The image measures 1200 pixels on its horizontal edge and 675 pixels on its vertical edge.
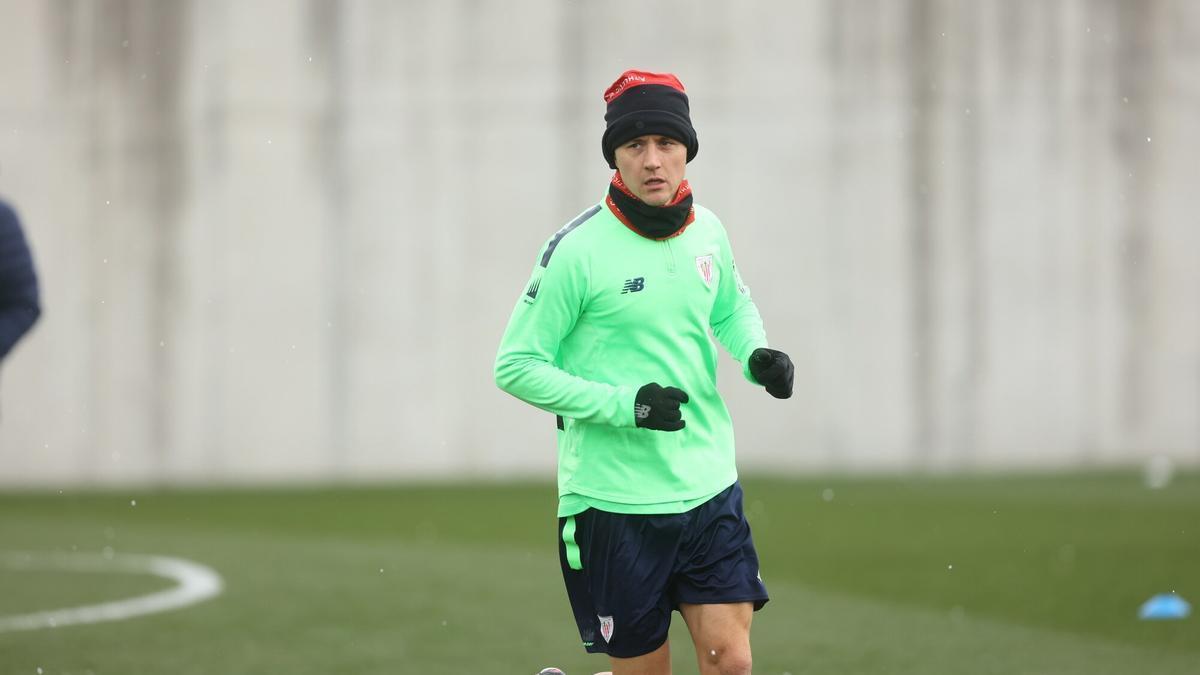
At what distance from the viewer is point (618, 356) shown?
4465mm

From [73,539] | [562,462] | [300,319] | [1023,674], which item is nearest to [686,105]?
[562,462]

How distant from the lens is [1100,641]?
7281 millimetres

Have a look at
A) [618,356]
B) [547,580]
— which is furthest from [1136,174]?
[618,356]

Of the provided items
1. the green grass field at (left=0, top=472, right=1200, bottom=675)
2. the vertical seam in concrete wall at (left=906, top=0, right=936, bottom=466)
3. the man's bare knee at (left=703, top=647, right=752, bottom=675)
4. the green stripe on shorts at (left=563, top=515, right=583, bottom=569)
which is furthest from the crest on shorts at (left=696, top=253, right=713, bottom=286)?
the vertical seam in concrete wall at (left=906, top=0, right=936, bottom=466)

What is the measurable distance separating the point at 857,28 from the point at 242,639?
10.9 metres

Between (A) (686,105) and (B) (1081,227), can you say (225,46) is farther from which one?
(A) (686,105)

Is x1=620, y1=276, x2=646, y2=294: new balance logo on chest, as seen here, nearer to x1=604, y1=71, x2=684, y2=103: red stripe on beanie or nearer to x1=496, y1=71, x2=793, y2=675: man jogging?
x1=496, y1=71, x2=793, y2=675: man jogging

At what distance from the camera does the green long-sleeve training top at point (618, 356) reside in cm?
439

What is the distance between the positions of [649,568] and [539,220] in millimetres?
12055

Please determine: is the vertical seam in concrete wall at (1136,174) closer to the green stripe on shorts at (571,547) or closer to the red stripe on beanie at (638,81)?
the red stripe on beanie at (638,81)

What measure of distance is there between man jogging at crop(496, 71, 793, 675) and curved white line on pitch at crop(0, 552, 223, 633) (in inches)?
182

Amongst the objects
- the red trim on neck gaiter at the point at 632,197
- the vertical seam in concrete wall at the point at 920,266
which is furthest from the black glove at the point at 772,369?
the vertical seam in concrete wall at the point at 920,266

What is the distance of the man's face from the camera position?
444 centimetres

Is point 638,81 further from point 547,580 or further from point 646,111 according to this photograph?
point 547,580
